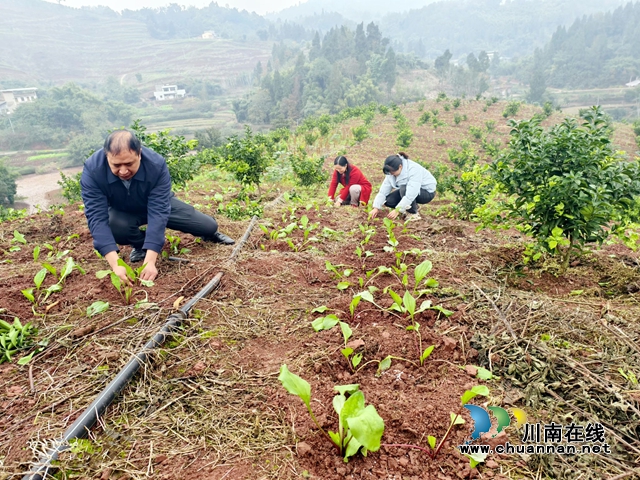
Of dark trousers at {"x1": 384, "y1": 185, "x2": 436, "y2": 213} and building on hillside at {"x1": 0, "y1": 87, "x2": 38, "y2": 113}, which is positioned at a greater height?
dark trousers at {"x1": 384, "y1": 185, "x2": 436, "y2": 213}

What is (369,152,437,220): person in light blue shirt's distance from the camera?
5531 mm

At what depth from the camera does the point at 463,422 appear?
5.12 feet

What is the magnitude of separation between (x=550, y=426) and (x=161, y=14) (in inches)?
9248

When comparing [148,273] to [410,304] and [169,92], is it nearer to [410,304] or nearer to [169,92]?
[410,304]

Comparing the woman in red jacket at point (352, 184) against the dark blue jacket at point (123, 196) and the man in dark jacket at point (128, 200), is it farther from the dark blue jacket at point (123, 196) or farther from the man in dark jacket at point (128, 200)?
the dark blue jacket at point (123, 196)

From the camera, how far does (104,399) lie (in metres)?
1.76

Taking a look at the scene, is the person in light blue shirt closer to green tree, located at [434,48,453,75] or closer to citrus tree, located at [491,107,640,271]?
citrus tree, located at [491,107,640,271]

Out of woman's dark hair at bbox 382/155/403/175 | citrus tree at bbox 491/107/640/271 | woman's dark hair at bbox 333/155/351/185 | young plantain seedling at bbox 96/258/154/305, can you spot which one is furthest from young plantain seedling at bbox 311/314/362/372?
woman's dark hair at bbox 333/155/351/185

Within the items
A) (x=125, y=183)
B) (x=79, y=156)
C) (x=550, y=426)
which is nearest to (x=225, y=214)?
(x=125, y=183)

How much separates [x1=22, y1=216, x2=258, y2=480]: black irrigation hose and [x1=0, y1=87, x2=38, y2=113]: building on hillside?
99.8m

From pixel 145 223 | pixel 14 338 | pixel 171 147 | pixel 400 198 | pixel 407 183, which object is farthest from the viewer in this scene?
pixel 171 147

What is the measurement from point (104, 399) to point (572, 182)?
337 centimetres

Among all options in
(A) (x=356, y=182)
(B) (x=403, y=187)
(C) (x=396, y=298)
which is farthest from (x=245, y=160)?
(C) (x=396, y=298)

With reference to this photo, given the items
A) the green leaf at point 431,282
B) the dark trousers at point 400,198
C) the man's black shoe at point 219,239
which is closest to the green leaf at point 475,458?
the green leaf at point 431,282
